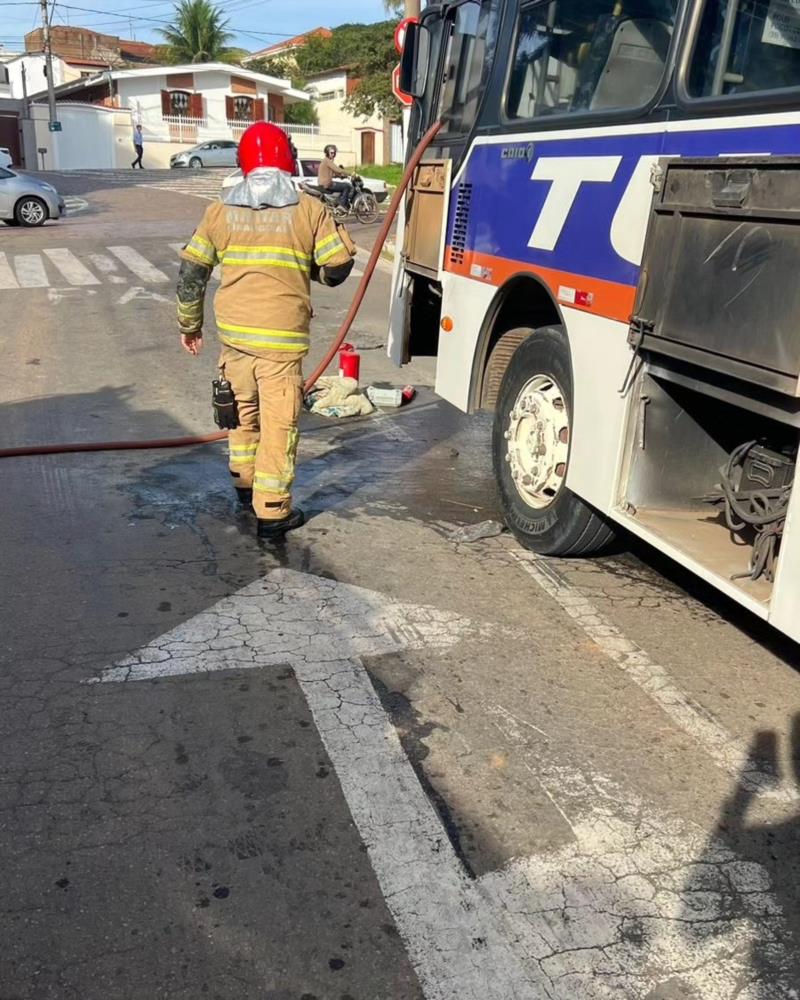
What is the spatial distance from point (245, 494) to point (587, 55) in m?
2.82

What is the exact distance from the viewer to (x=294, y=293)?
15.8 ft

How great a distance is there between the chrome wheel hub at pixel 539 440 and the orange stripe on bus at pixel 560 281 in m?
0.48

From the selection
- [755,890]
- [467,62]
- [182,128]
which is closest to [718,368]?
[755,890]

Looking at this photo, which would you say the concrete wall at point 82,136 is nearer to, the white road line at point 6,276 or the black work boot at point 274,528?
the white road line at point 6,276

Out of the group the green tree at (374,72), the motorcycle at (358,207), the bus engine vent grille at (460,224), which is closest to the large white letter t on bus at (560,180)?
the bus engine vent grille at (460,224)

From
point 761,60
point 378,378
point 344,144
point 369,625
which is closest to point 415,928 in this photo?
point 369,625

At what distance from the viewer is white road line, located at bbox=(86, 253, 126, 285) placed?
1418 cm

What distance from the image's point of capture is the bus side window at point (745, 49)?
319 centimetres

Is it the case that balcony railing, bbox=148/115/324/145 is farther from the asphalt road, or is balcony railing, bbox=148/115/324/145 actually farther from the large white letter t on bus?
the asphalt road

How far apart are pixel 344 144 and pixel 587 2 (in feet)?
169

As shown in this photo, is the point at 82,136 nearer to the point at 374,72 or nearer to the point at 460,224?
the point at 374,72

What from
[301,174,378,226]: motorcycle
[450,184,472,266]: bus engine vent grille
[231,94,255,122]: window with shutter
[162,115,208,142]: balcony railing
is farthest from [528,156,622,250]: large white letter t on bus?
[231,94,255,122]: window with shutter

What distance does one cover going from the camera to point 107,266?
1530 cm

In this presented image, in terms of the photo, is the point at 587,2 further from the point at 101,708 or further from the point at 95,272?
the point at 95,272
